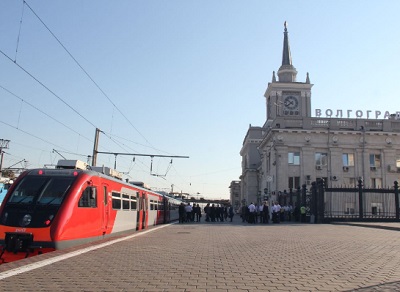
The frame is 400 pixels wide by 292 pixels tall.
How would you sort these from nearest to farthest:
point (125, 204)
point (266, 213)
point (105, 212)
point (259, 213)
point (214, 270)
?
1. point (214, 270)
2. point (105, 212)
3. point (125, 204)
4. point (266, 213)
5. point (259, 213)

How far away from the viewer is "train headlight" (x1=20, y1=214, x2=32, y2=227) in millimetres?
11465

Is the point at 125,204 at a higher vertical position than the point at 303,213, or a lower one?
lower

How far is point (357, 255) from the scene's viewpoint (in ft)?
A: 33.0

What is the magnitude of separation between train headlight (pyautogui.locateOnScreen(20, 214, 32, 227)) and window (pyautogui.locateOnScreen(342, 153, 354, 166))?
46704 mm

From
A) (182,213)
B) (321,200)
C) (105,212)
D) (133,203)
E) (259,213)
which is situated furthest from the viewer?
(182,213)

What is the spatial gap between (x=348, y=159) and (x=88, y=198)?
148 feet

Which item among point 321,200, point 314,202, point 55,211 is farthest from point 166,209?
point 55,211

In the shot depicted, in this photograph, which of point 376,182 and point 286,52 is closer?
point 376,182

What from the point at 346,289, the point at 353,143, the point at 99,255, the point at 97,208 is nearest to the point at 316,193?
the point at 97,208

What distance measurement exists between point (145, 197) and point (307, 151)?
3192 cm

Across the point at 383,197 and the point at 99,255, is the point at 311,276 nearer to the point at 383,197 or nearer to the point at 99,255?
the point at 99,255

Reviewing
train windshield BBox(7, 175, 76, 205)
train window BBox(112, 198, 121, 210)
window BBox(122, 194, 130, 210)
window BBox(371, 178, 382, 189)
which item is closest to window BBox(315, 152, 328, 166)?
window BBox(371, 178, 382, 189)

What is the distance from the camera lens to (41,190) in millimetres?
12422

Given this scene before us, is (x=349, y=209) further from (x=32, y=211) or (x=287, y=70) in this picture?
(x=287, y=70)
